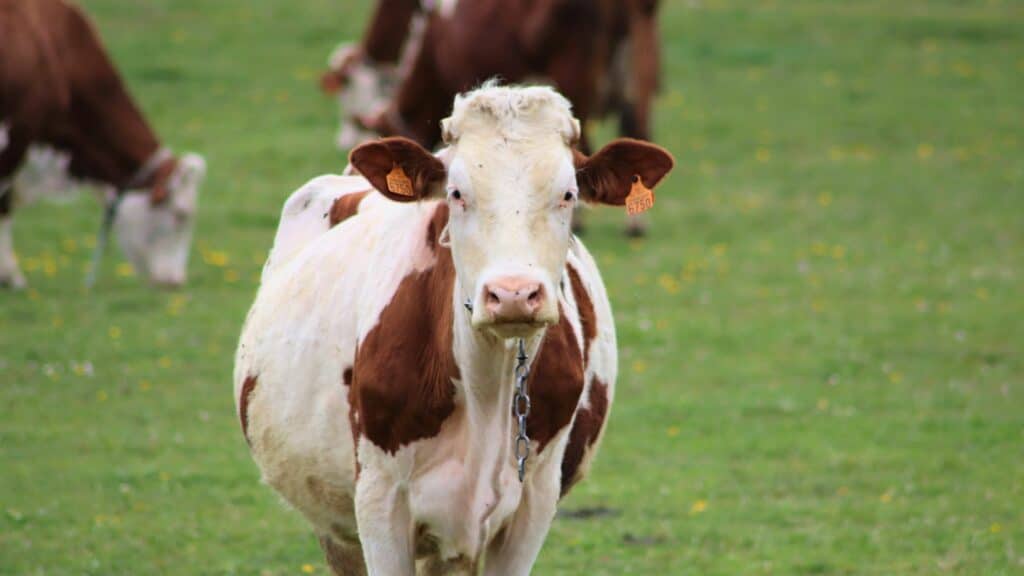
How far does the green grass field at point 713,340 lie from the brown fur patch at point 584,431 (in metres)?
1.91

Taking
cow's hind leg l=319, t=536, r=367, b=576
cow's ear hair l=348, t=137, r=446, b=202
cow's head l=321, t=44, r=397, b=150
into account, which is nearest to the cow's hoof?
cow's head l=321, t=44, r=397, b=150

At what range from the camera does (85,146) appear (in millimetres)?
14133

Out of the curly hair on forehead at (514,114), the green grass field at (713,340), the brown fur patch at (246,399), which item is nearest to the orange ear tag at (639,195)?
the curly hair on forehead at (514,114)

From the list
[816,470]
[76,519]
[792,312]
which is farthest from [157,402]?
[792,312]

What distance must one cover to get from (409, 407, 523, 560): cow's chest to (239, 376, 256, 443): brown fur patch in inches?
46.3

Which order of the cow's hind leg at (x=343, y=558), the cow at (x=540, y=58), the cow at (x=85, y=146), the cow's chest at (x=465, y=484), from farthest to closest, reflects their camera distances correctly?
the cow at (x=540, y=58), the cow at (x=85, y=146), the cow's hind leg at (x=343, y=558), the cow's chest at (x=465, y=484)

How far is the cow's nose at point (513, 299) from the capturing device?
163 inches

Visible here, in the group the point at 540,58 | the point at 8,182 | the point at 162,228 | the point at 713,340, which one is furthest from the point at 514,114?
the point at 540,58

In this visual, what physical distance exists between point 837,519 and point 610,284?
5.64 metres

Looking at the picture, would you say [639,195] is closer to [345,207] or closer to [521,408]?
[521,408]

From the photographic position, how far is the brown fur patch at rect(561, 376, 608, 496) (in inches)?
209

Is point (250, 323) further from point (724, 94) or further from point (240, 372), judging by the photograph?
point (724, 94)

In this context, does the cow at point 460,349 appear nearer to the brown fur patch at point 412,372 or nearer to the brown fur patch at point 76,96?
the brown fur patch at point 412,372

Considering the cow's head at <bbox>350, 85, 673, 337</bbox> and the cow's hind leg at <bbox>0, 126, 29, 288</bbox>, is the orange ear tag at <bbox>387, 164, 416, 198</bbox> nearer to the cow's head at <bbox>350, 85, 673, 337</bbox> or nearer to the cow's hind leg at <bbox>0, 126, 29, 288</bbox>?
the cow's head at <bbox>350, 85, 673, 337</bbox>
